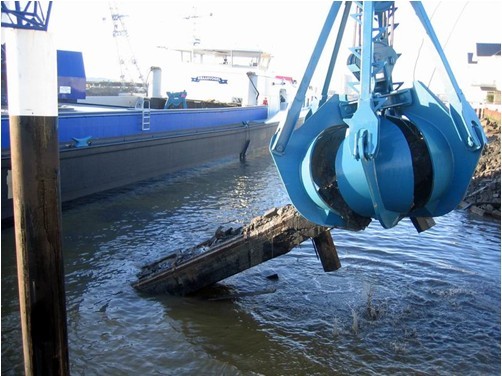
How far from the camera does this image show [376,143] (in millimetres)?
2961

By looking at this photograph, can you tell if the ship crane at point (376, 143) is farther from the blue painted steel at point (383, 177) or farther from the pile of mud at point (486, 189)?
the pile of mud at point (486, 189)

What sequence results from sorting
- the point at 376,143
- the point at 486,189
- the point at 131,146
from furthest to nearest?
the point at 131,146, the point at 486,189, the point at 376,143

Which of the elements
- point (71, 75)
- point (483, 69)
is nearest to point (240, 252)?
point (71, 75)

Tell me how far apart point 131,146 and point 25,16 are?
29.1ft

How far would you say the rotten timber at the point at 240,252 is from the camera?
16.9ft

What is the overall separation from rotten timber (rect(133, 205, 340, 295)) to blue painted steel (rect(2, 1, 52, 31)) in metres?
2.96

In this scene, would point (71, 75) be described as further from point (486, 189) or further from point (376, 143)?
point (376, 143)

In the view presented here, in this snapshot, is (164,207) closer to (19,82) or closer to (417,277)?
(417,277)

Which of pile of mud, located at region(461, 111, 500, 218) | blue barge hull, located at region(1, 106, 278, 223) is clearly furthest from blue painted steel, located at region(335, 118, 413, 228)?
pile of mud, located at region(461, 111, 500, 218)

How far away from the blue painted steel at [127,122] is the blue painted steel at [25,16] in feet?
19.7

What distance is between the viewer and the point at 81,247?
7477mm

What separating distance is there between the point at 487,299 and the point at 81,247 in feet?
19.3

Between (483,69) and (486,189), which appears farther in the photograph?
(483,69)

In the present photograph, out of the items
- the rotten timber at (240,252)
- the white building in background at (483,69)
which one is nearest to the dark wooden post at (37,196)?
the rotten timber at (240,252)
